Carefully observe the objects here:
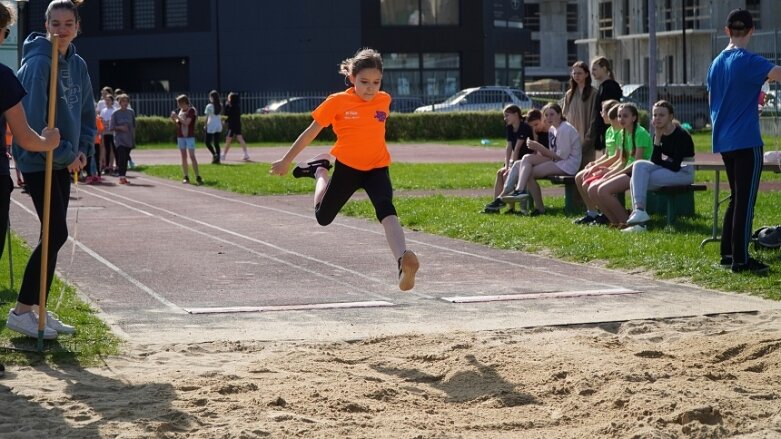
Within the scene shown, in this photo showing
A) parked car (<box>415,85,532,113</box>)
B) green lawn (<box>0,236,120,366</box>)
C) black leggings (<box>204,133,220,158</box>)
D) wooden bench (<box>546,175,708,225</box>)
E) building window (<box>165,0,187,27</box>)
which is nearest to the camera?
green lawn (<box>0,236,120,366</box>)

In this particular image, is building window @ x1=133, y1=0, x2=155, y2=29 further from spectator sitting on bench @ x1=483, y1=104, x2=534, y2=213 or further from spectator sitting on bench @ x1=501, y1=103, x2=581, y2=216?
spectator sitting on bench @ x1=501, y1=103, x2=581, y2=216

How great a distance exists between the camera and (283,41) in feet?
197

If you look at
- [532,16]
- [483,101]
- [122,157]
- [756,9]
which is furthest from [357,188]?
[532,16]

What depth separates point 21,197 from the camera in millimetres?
21172

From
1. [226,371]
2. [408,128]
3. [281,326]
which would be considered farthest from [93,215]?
[408,128]

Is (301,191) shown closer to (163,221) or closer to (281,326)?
(163,221)

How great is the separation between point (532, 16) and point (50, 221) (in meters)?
92.3

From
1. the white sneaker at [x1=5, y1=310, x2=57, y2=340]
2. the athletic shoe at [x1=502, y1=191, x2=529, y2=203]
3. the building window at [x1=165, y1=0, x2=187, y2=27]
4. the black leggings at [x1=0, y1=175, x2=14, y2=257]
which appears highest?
the building window at [x1=165, y1=0, x2=187, y2=27]

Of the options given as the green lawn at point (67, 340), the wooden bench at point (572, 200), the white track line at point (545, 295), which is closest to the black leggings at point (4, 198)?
the green lawn at point (67, 340)

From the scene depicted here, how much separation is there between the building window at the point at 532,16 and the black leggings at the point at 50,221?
298 ft

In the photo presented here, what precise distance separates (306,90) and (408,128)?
45.5 ft

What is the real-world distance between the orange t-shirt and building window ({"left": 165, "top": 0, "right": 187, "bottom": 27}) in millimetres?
54148

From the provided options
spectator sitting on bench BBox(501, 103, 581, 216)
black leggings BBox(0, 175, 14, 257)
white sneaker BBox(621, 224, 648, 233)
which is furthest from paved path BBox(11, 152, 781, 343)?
spectator sitting on bench BBox(501, 103, 581, 216)

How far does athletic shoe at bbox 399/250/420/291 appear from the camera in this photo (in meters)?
8.19
